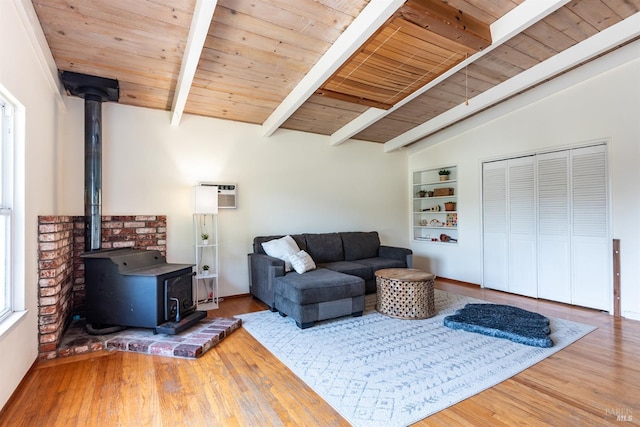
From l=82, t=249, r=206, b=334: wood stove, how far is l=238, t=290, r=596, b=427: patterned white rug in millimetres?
840

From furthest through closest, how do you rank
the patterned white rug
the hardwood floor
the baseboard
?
1. the baseboard
2. the patterned white rug
3. the hardwood floor

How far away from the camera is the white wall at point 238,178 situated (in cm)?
368

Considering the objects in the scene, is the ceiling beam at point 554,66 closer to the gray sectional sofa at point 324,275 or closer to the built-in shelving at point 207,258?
the gray sectional sofa at point 324,275

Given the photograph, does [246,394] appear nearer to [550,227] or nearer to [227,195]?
[227,195]

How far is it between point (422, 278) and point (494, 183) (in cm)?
233

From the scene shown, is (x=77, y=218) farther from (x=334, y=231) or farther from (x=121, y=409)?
(x=334, y=231)

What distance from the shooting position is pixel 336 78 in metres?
3.39

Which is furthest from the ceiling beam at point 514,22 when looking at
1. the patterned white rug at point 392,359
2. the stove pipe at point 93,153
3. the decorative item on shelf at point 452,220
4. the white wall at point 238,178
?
the stove pipe at point 93,153

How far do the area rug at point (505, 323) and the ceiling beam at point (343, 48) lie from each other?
2811 mm

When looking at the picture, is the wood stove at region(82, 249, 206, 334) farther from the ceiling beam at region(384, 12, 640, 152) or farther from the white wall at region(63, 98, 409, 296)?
the ceiling beam at region(384, 12, 640, 152)

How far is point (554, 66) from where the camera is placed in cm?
344

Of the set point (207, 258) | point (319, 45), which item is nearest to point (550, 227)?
point (319, 45)

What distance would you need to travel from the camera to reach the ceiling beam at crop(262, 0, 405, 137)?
2469 millimetres

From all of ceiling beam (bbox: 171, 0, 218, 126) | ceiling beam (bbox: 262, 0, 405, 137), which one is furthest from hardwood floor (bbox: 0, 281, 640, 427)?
ceiling beam (bbox: 262, 0, 405, 137)
